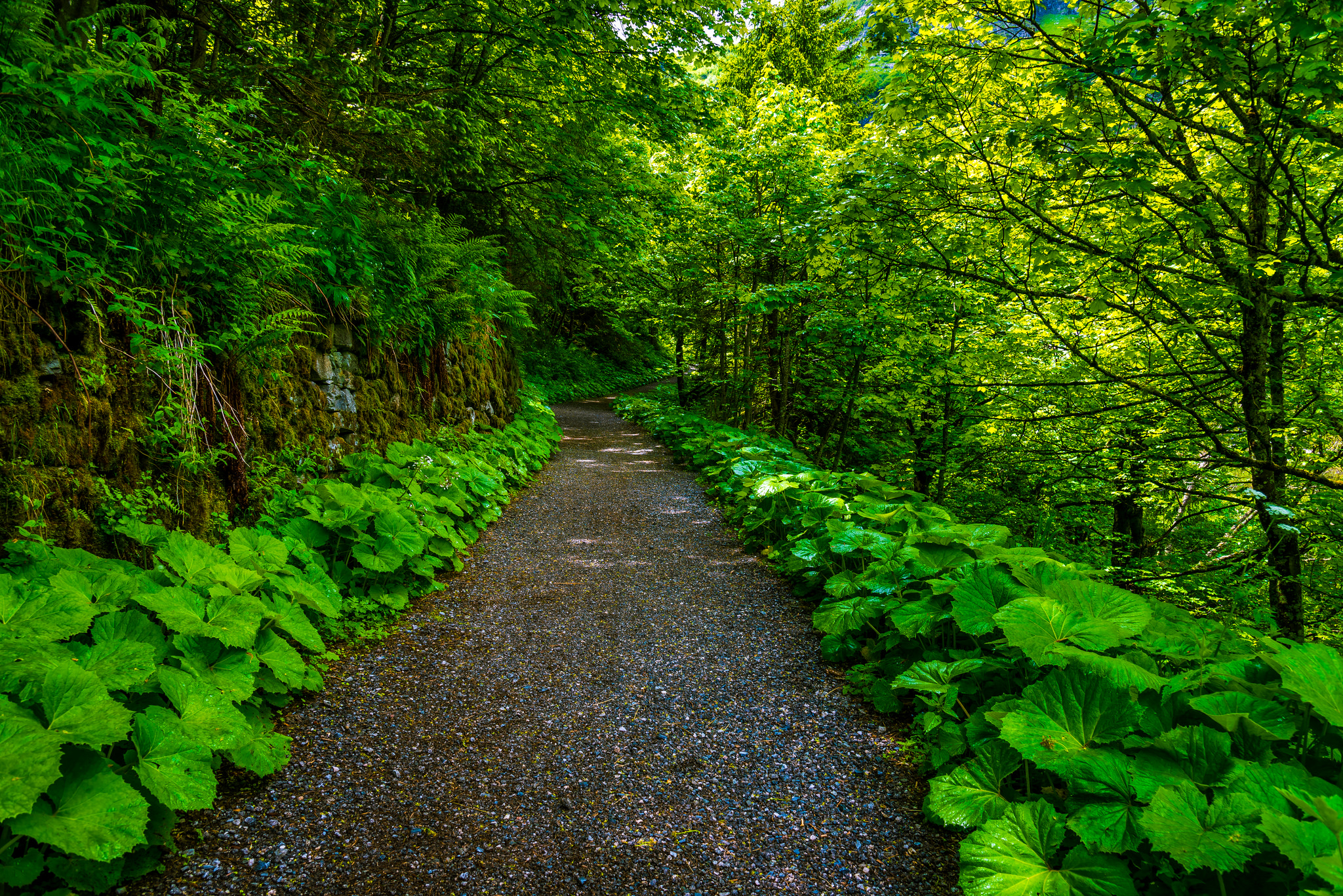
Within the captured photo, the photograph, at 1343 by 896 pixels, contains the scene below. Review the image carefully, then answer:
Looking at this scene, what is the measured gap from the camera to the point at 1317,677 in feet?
5.91

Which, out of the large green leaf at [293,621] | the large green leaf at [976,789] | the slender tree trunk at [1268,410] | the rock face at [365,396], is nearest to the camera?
the large green leaf at [976,789]

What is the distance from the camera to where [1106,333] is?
24.5 feet

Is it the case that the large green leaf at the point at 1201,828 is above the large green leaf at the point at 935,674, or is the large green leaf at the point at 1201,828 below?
above

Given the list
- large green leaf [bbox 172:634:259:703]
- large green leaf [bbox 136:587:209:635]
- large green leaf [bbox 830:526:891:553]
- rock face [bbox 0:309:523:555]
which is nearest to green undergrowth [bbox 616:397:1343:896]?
large green leaf [bbox 830:526:891:553]

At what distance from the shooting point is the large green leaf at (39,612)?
A: 1865 mm

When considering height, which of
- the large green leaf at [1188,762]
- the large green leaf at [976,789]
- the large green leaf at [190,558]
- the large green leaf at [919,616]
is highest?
the large green leaf at [190,558]

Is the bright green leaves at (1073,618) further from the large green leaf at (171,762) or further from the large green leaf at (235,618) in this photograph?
the large green leaf at (235,618)

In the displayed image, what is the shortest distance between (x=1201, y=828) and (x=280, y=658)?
3.44m

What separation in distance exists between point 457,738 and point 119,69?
11.9 feet

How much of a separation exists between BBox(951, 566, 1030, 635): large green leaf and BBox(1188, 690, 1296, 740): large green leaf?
2.82ft

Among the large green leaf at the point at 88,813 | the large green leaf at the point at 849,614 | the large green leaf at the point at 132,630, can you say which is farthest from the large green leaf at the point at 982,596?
the large green leaf at the point at 132,630

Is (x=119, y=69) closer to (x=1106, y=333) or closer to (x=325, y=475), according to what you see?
(x=325, y=475)

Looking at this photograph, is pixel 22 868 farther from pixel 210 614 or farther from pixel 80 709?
pixel 210 614

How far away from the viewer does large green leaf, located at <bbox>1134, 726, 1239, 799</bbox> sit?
180cm
